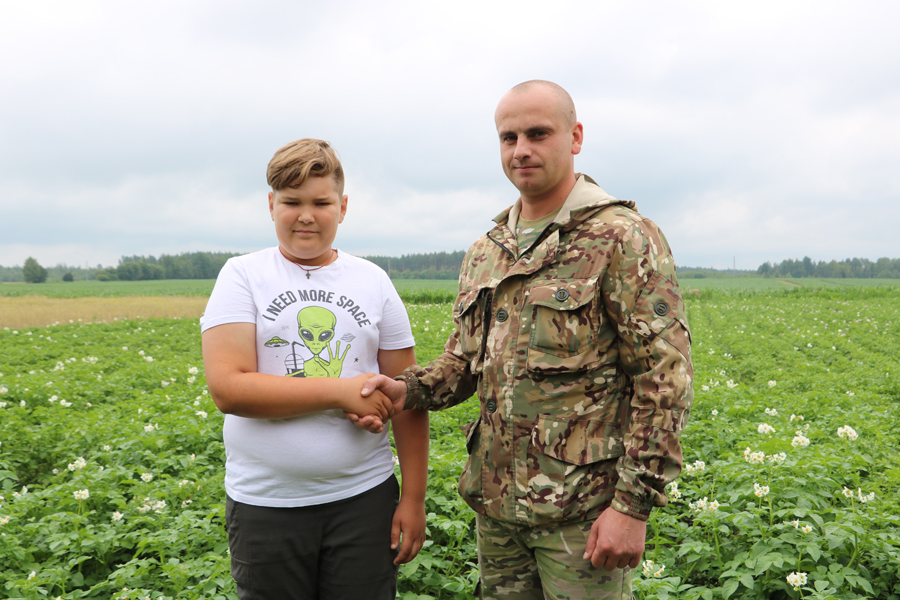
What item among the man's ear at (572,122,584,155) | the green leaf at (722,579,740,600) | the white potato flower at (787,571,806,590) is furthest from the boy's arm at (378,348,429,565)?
the white potato flower at (787,571,806,590)

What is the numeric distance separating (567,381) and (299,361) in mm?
973

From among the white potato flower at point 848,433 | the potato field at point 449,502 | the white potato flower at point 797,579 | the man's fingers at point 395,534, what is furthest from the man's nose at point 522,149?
the white potato flower at point 848,433

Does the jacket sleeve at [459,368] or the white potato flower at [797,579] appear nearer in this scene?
the jacket sleeve at [459,368]

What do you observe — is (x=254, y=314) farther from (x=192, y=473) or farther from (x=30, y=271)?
(x=30, y=271)

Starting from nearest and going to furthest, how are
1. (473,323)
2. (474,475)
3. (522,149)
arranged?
(522,149) → (474,475) → (473,323)

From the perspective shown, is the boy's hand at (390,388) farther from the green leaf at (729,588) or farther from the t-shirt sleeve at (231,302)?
the green leaf at (729,588)

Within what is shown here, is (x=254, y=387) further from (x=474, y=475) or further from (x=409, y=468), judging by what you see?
(x=474, y=475)

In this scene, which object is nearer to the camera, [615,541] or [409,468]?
[615,541]

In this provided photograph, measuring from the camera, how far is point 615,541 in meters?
1.75

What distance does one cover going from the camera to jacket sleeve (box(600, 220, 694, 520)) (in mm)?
1764

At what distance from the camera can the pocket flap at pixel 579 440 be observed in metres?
1.90

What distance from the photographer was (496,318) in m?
2.14

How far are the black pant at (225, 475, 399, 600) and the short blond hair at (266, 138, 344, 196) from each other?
3.80 ft

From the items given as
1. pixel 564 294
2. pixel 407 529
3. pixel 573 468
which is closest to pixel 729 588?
pixel 573 468
